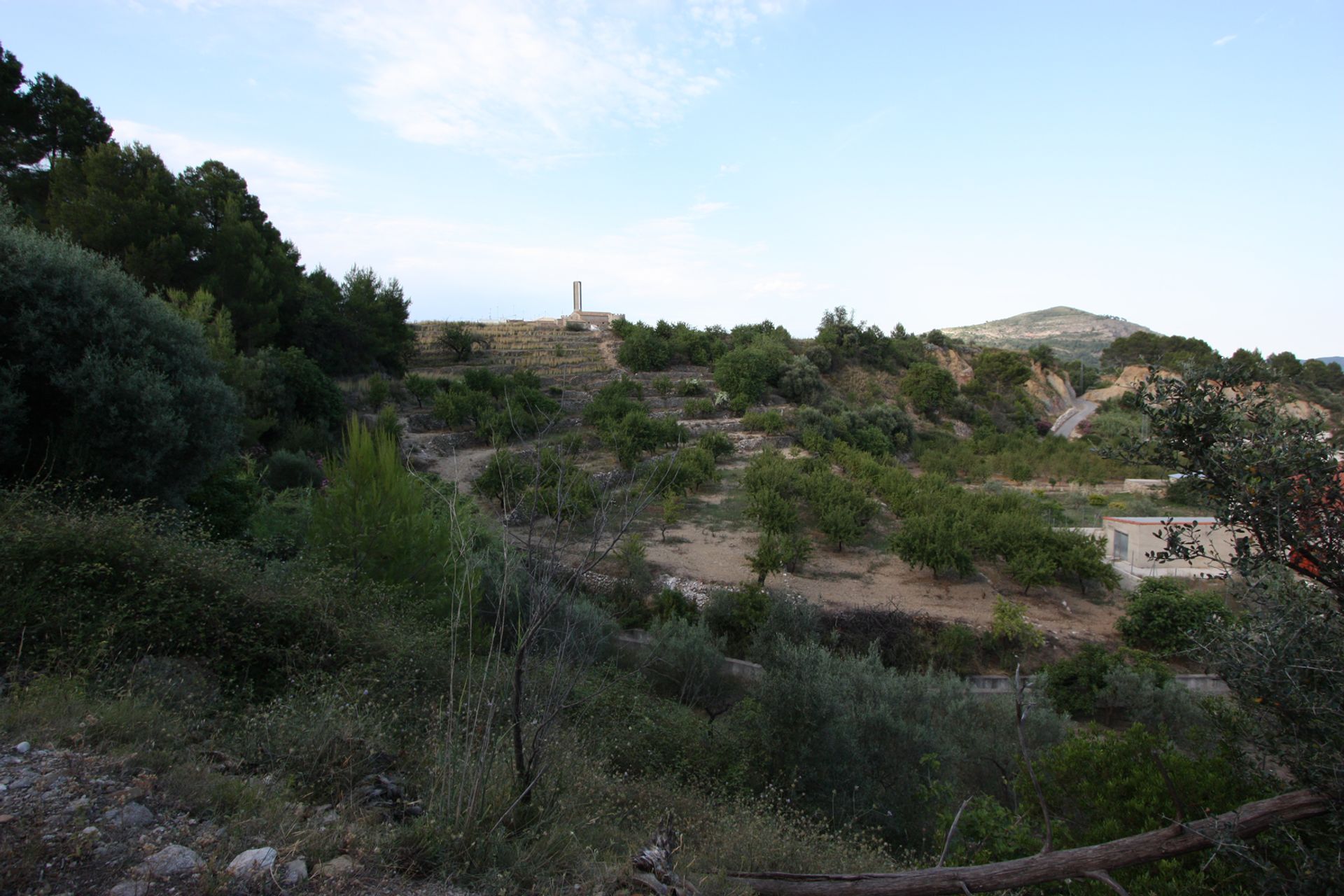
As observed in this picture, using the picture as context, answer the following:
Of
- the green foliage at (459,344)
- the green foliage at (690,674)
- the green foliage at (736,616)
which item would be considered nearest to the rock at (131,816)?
the green foliage at (690,674)

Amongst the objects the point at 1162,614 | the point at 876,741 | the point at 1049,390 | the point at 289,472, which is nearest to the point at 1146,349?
the point at 1049,390

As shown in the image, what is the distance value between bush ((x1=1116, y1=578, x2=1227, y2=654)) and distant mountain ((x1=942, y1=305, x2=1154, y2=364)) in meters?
70.0

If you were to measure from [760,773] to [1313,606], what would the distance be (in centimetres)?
418

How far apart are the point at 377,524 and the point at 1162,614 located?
37.2 feet

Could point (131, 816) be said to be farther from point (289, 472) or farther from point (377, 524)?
point (289, 472)

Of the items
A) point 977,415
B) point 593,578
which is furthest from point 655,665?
point 977,415

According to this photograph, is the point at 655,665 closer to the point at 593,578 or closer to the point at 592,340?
the point at 593,578

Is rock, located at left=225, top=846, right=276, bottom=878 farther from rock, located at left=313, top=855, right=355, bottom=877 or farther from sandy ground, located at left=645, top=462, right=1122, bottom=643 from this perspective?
sandy ground, located at left=645, top=462, right=1122, bottom=643

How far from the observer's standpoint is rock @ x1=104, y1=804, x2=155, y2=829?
2301 millimetres

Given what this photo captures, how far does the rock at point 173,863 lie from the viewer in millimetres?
2059

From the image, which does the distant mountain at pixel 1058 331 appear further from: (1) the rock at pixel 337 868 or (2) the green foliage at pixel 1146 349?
(1) the rock at pixel 337 868

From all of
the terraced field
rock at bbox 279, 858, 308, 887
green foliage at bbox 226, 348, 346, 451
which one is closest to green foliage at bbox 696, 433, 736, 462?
the terraced field

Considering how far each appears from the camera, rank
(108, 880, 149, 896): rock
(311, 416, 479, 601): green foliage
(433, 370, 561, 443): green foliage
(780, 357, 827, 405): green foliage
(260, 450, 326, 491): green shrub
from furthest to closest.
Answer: (780, 357, 827, 405): green foliage < (433, 370, 561, 443): green foliage < (260, 450, 326, 491): green shrub < (311, 416, 479, 601): green foliage < (108, 880, 149, 896): rock

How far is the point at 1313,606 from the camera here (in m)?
2.38
